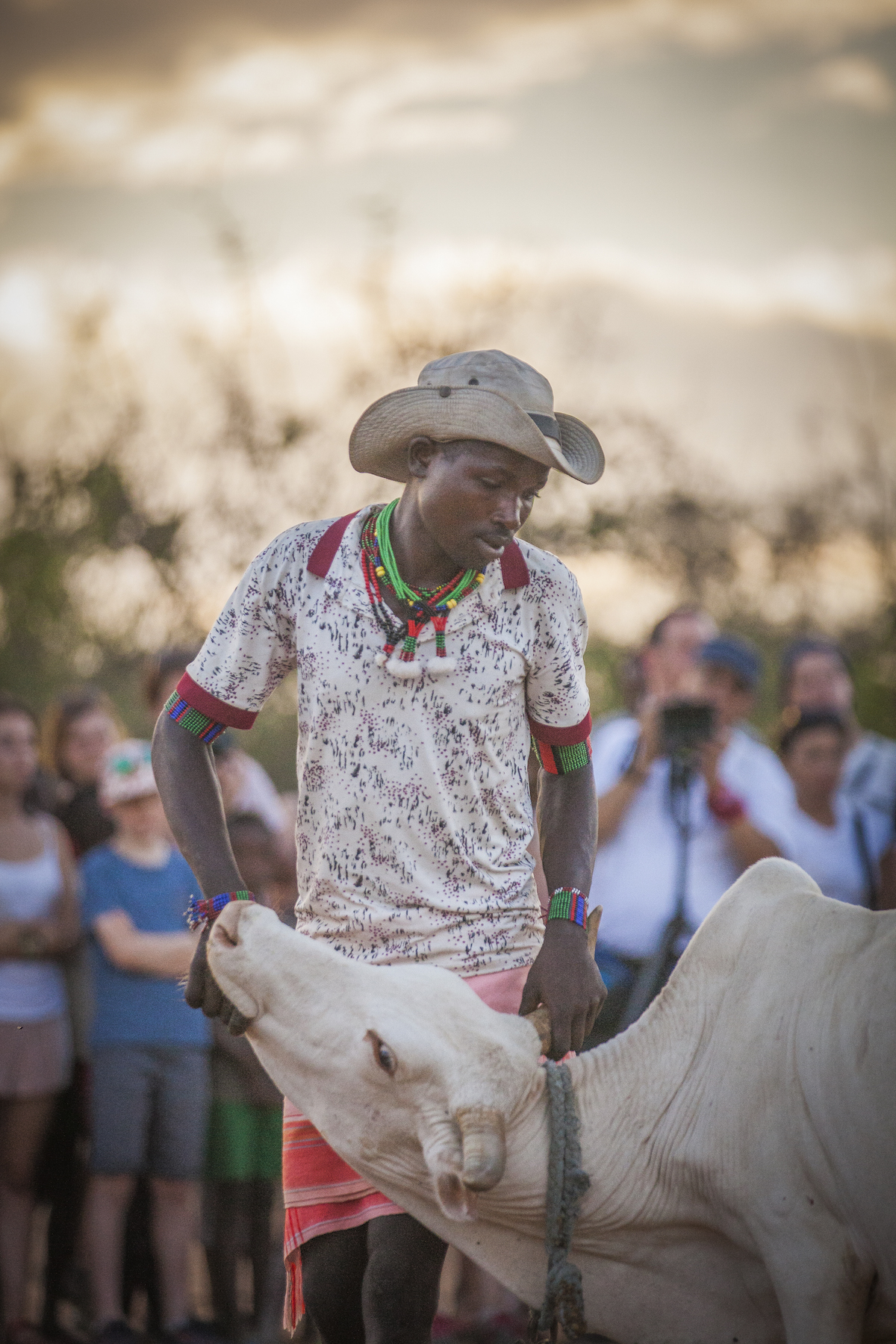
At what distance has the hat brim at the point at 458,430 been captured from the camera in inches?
121

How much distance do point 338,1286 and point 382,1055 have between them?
793 mm

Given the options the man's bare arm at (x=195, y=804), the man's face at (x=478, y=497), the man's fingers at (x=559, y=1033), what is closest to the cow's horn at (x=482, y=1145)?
the man's fingers at (x=559, y=1033)

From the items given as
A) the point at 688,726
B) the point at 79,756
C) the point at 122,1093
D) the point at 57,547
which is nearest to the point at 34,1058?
the point at 122,1093

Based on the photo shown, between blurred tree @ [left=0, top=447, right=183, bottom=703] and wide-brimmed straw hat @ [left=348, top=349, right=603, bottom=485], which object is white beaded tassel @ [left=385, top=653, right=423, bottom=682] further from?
blurred tree @ [left=0, top=447, right=183, bottom=703]

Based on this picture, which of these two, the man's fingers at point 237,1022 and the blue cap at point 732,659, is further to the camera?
the blue cap at point 732,659

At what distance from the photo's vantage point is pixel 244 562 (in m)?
12.6

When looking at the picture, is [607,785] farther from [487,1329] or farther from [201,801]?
[201,801]

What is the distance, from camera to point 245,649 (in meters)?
3.32

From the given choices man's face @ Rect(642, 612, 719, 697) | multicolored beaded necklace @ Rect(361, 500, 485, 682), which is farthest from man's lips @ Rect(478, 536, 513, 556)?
man's face @ Rect(642, 612, 719, 697)

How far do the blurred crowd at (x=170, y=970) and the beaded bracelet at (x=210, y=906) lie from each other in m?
2.09

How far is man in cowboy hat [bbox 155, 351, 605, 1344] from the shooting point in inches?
123

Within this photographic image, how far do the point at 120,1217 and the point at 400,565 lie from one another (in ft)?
11.2

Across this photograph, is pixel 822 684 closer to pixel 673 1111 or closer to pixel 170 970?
pixel 170 970

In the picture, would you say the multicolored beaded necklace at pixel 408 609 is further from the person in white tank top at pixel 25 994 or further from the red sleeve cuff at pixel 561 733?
the person in white tank top at pixel 25 994
